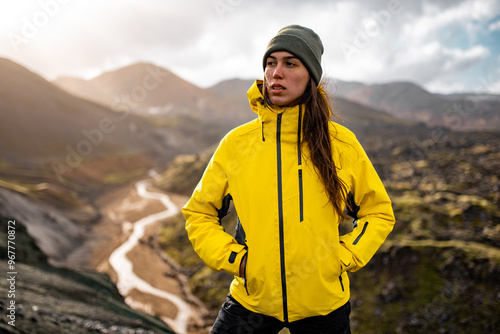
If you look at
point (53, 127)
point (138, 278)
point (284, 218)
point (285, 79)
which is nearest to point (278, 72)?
point (285, 79)

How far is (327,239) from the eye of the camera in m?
2.75

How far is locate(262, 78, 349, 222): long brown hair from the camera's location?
276 cm

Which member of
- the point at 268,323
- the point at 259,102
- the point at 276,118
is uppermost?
the point at 259,102

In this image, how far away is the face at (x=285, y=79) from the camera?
285 centimetres

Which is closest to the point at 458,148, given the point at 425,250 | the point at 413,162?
the point at 413,162

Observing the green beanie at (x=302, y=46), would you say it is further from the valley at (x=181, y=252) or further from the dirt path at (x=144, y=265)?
the dirt path at (x=144, y=265)

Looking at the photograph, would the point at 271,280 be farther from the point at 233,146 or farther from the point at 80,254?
the point at 80,254

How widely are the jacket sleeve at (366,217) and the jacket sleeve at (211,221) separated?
1019 millimetres

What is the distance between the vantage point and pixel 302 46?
2949mm

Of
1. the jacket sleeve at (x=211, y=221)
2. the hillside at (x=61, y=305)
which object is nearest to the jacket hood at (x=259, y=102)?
the jacket sleeve at (x=211, y=221)

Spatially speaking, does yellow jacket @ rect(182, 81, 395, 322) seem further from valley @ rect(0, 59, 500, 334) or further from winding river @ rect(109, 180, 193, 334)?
winding river @ rect(109, 180, 193, 334)

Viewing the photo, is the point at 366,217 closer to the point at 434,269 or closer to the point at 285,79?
the point at 285,79

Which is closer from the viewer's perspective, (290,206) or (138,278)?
(290,206)

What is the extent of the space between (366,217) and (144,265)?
23.0 metres
